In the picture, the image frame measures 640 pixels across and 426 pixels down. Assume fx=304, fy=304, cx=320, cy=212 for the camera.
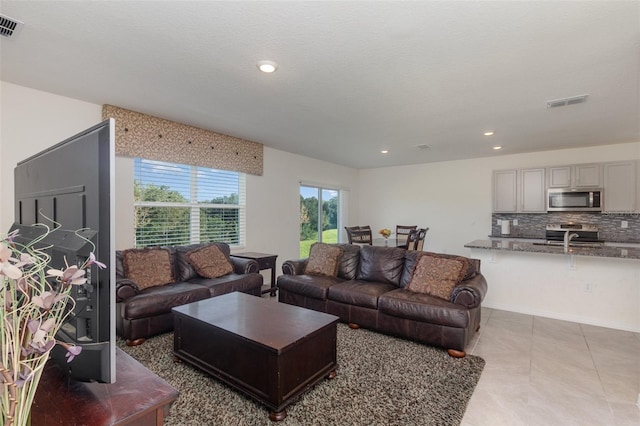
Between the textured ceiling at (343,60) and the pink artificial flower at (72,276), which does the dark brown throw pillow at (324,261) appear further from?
the pink artificial flower at (72,276)

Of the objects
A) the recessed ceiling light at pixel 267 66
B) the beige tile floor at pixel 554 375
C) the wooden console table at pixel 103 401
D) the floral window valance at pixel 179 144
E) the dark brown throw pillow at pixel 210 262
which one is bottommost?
the beige tile floor at pixel 554 375

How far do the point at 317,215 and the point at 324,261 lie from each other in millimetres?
2818

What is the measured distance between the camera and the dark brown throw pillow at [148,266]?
3.29 metres

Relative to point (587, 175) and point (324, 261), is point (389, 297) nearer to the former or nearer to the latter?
point (324, 261)

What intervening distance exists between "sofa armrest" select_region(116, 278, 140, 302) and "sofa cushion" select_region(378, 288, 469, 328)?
2.51 metres

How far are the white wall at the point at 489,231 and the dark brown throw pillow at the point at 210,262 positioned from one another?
3.51 m

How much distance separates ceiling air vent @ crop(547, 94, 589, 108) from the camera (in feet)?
10.0

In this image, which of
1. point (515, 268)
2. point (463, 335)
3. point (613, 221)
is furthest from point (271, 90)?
point (613, 221)

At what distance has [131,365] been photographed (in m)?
1.07

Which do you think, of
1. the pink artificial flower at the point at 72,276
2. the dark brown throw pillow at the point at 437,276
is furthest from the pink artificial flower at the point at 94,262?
the dark brown throw pillow at the point at 437,276

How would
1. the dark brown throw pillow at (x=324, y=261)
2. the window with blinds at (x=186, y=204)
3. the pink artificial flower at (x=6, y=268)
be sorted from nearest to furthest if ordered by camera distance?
the pink artificial flower at (x=6, y=268) < the window with blinds at (x=186, y=204) < the dark brown throw pillow at (x=324, y=261)

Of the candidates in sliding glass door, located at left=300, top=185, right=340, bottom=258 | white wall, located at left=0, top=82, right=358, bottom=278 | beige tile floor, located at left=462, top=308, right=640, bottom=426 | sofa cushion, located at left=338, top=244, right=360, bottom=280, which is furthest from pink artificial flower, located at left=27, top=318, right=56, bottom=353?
sliding glass door, located at left=300, top=185, right=340, bottom=258

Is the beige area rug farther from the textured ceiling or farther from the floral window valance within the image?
the textured ceiling

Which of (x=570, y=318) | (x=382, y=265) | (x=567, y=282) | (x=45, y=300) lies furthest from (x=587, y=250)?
(x=45, y=300)
